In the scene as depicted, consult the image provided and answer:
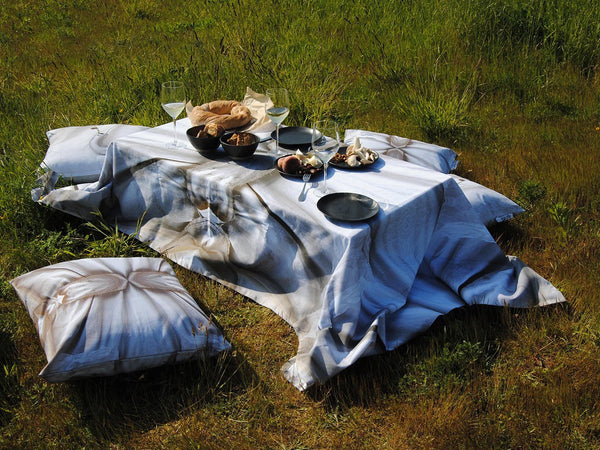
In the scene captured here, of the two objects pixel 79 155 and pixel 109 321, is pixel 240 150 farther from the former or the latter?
pixel 79 155

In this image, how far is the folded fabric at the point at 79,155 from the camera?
3578 mm

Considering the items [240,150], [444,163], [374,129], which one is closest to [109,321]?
A: [240,150]

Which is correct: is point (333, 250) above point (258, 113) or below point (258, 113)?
below

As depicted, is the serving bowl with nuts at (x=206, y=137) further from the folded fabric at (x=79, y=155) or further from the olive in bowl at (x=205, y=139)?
the folded fabric at (x=79, y=155)

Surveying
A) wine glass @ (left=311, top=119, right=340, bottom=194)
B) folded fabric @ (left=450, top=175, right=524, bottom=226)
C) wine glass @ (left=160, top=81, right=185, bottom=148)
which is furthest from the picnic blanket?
folded fabric @ (left=450, top=175, right=524, bottom=226)

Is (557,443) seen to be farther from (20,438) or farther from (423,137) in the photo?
(423,137)

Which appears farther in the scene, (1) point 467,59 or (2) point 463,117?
(1) point 467,59

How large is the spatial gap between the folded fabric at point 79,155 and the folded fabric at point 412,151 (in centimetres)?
176

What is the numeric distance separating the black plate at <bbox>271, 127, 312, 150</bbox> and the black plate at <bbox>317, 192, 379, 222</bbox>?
670 millimetres

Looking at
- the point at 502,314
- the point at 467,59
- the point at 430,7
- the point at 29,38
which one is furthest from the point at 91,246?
the point at 29,38

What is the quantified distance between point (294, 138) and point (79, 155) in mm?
1593

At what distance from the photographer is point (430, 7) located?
6.13 metres

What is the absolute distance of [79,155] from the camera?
11.8ft

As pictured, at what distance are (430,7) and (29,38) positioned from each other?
5.56 meters
